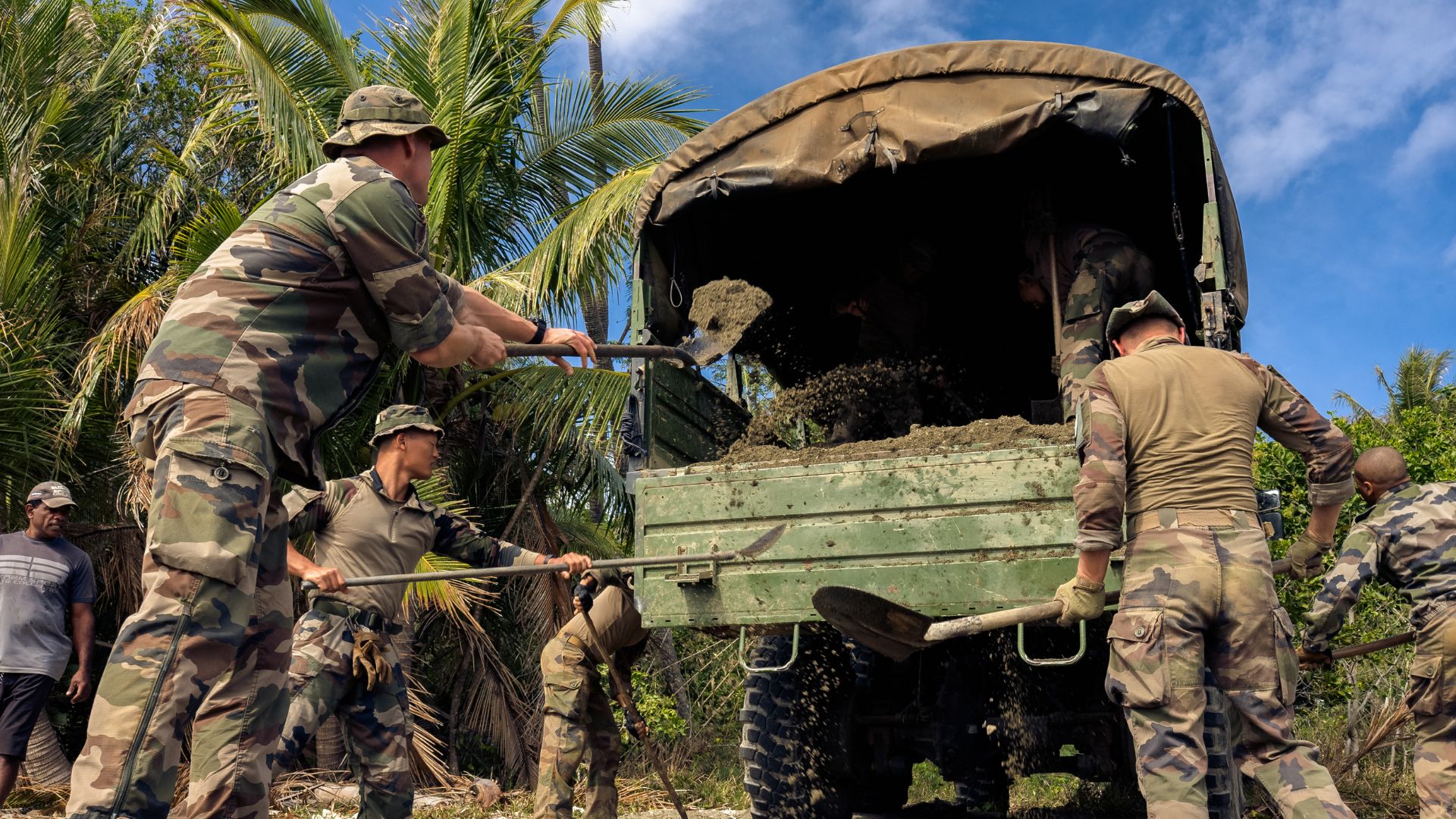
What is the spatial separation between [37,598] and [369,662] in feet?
10.0

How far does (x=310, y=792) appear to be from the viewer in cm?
791

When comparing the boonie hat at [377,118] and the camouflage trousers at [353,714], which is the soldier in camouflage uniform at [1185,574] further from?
the camouflage trousers at [353,714]

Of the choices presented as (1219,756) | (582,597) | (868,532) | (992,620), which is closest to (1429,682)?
(1219,756)

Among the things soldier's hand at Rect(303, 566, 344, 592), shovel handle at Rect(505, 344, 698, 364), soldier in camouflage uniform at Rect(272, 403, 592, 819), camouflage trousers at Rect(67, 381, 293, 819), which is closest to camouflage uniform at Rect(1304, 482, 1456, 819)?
shovel handle at Rect(505, 344, 698, 364)

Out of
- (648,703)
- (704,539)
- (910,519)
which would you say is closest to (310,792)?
(648,703)

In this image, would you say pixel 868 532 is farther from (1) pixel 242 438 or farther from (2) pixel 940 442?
(1) pixel 242 438

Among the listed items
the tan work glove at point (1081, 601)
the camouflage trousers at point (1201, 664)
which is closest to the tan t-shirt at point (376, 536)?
the tan work glove at point (1081, 601)

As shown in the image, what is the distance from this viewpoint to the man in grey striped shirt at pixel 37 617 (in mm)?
6270

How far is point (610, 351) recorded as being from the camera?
4137 millimetres

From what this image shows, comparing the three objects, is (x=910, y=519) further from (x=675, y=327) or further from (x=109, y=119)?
(x=109, y=119)

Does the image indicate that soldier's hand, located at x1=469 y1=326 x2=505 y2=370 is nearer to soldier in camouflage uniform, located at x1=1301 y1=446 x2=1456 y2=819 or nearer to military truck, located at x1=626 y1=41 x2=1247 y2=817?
military truck, located at x1=626 y1=41 x2=1247 y2=817

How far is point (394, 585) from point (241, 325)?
207cm

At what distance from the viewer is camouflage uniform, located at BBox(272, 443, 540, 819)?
14.4ft

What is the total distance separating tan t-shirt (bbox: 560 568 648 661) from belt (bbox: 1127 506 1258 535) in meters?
2.93
